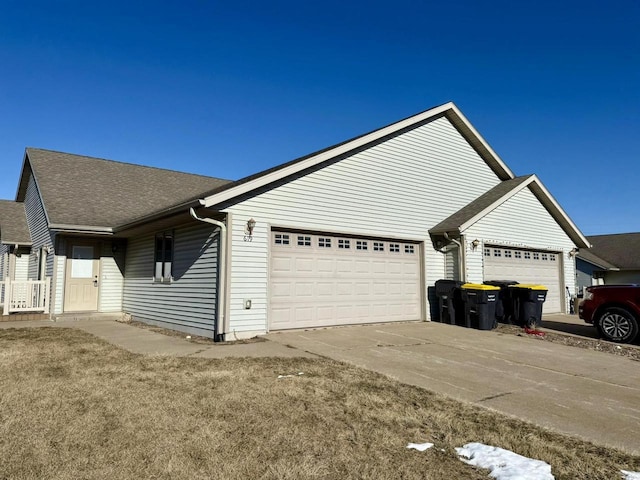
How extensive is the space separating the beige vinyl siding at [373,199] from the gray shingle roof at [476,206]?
8.5 inches

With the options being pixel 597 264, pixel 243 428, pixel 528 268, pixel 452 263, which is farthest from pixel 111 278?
pixel 597 264

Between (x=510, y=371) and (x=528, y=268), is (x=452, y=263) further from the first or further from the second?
(x=510, y=371)

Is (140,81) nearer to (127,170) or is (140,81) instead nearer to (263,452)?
(127,170)

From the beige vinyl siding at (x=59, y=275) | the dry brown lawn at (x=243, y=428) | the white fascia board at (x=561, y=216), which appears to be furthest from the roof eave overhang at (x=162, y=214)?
the white fascia board at (x=561, y=216)

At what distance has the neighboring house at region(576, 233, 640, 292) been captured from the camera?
24234 millimetres

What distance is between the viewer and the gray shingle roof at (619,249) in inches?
1083

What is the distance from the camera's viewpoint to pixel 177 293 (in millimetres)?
10719

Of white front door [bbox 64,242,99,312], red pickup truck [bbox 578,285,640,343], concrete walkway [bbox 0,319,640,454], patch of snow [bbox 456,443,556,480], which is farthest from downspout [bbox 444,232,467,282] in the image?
white front door [bbox 64,242,99,312]

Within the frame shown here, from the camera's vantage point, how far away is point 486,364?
7176 millimetres

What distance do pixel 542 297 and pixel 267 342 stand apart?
7607 millimetres

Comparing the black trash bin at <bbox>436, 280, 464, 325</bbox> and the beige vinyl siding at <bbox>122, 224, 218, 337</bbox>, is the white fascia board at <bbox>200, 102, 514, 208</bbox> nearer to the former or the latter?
the beige vinyl siding at <bbox>122, 224, 218, 337</bbox>

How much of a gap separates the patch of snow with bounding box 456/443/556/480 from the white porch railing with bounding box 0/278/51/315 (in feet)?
43.7

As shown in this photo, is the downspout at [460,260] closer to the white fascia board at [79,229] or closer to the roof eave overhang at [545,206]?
the roof eave overhang at [545,206]

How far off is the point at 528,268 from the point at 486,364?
8653 millimetres
